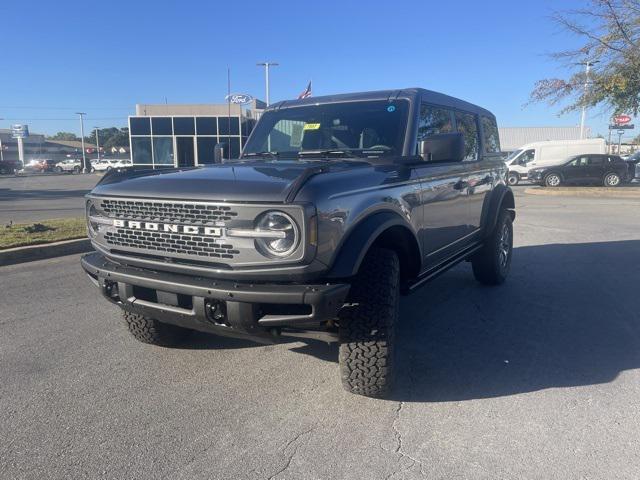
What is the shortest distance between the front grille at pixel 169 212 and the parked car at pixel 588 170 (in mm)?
25416

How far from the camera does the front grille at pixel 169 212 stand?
9.25 feet

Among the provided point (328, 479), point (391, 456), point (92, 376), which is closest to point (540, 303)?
point (391, 456)

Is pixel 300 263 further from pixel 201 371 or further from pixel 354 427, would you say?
pixel 201 371

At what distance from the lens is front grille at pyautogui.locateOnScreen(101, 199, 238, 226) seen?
2820 millimetres

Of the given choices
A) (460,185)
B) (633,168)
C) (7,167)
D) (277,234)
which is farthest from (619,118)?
(7,167)

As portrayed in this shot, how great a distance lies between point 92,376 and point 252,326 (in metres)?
1.56

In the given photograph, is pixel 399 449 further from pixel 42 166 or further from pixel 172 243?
pixel 42 166

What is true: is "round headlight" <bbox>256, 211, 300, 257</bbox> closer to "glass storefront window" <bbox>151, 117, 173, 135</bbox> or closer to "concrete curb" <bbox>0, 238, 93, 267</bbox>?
"concrete curb" <bbox>0, 238, 93, 267</bbox>

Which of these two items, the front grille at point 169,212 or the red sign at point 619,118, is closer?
the front grille at point 169,212

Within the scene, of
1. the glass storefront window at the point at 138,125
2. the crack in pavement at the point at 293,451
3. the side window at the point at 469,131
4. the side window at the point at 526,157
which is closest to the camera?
the crack in pavement at the point at 293,451

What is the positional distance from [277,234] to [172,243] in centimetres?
72

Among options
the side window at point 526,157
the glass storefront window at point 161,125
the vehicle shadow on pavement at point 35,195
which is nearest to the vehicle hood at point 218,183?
the vehicle shadow on pavement at point 35,195

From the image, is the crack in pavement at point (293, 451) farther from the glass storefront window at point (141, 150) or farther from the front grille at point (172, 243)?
the glass storefront window at point (141, 150)

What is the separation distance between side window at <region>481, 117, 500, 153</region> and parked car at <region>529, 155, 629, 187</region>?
20736 mm
